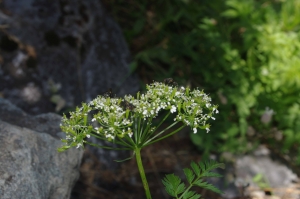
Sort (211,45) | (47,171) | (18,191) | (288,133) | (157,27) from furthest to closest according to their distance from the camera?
(157,27) < (211,45) < (288,133) < (47,171) < (18,191)

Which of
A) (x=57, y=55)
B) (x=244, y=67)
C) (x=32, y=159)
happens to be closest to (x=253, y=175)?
(x=244, y=67)

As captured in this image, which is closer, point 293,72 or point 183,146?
point 293,72

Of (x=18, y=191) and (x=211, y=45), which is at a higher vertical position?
(x=211, y=45)

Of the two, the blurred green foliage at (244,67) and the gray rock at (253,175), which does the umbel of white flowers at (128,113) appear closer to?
the blurred green foliage at (244,67)

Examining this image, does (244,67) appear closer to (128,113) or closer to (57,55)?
(57,55)

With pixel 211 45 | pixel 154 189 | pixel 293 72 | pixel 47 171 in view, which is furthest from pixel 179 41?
pixel 47 171

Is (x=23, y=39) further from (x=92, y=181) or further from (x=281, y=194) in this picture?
(x=281, y=194)

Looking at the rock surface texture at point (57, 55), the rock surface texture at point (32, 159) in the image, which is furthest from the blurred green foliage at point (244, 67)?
the rock surface texture at point (32, 159)
